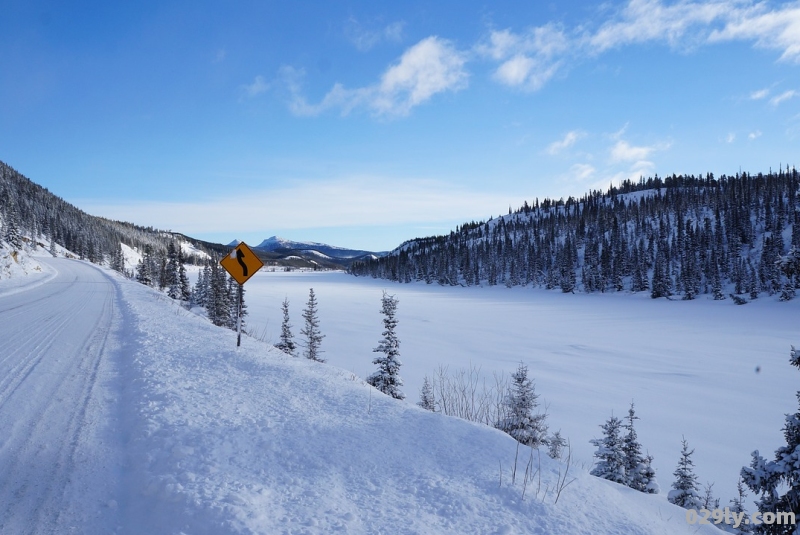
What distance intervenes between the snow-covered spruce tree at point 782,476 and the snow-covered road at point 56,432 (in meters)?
6.93

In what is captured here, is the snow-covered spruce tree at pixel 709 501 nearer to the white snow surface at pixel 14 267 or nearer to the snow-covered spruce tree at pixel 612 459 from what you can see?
the snow-covered spruce tree at pixel 612 459

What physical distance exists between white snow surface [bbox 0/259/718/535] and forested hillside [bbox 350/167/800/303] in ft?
214

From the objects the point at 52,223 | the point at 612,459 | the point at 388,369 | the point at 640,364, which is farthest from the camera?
the point at 52,223

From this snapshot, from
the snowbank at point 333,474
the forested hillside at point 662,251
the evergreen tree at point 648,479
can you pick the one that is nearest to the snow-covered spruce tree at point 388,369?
the snowbank at point 333,474

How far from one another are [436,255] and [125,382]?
134974 mm

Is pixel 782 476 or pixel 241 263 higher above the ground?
pixel 241 263

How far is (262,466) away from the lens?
3.92 metres

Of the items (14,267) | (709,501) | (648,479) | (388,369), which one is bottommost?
(709,501)

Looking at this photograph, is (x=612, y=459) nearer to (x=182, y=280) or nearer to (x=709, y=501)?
(x=709, y=501)

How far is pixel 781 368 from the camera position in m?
19.0

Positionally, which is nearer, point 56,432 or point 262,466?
point 262,466

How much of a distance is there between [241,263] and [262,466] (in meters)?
7.59

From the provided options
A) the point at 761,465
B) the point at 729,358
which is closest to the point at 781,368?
the point at 729,358

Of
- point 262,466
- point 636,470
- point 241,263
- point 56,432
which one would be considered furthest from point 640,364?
point 56,432
